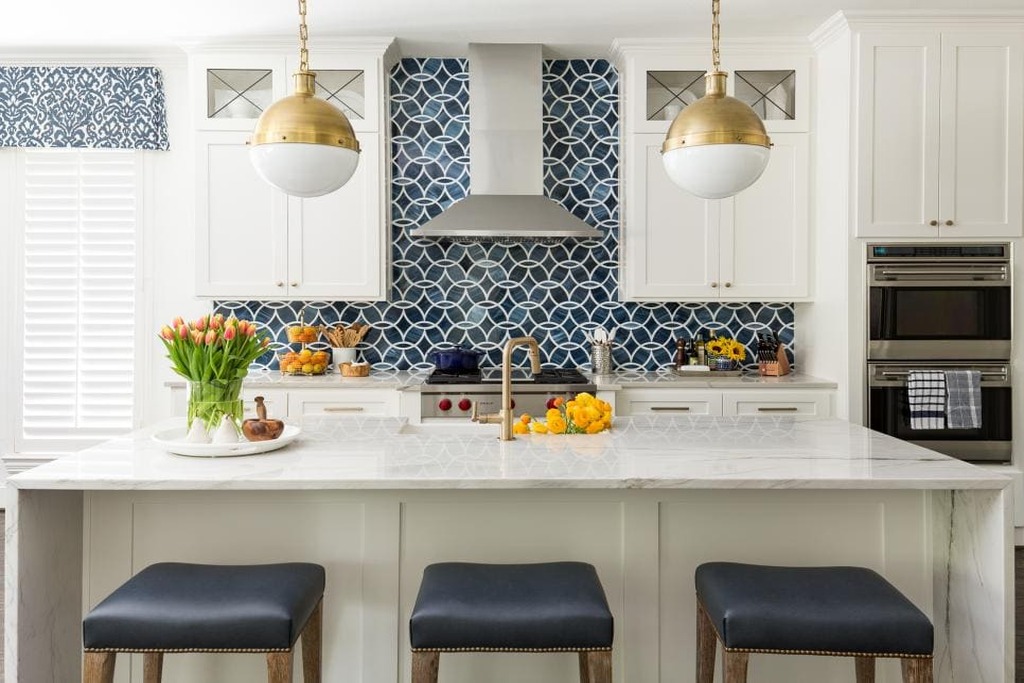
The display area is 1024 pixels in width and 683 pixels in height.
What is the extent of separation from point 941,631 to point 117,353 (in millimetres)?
4306

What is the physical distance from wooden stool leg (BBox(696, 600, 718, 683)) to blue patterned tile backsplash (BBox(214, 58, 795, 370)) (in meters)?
2.65

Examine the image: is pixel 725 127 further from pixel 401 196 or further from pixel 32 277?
pixel 32 277

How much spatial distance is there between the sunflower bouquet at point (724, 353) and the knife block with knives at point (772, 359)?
109mm

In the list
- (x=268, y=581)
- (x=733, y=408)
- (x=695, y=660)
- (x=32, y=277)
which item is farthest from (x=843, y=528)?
(x=32, y=277)

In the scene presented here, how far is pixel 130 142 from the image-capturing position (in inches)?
172

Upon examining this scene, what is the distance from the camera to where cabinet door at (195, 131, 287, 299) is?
408cm

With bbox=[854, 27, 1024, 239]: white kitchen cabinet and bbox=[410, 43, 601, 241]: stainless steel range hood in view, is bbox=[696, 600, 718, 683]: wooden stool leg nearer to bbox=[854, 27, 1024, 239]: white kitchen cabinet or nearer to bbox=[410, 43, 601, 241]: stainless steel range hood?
bbox=[854, 27, 1024, 239]: white kitchen cabinet

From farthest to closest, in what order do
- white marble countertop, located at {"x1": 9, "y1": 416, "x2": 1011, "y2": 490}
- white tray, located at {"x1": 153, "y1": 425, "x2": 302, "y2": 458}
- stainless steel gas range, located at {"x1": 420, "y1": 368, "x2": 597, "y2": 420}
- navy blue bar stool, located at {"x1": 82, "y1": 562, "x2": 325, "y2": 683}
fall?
stainless steel gas range, located at {"x1": 420, "y1": 368, "x2": 597, "y2": 420} → white tray, located at {"x1": 153, "y1": 425, "x2": 302, "y2": 458} → white marble countertop, located at {"x1": 9, "y1": 416, "x2": 1011, "y2": 490} → navy blue bar stool, located at {"x1": 82, "y1": 562, "x2": 325, "y2": 683}

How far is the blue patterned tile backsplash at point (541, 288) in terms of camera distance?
4.46m

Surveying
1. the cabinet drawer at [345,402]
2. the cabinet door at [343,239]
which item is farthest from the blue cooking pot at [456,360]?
the cabinet door at [343,239]

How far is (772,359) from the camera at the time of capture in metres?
4.28

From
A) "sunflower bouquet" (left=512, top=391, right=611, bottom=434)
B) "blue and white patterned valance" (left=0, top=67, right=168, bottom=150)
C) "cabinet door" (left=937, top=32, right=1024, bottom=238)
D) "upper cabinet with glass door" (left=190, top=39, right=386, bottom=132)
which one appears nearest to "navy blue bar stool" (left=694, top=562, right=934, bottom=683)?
"sunflower bouquet" (left=512, top=391, right=611, bottom=434)

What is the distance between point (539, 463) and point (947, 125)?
301 cm

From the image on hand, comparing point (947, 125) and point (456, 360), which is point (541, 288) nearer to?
point (456, 360)
